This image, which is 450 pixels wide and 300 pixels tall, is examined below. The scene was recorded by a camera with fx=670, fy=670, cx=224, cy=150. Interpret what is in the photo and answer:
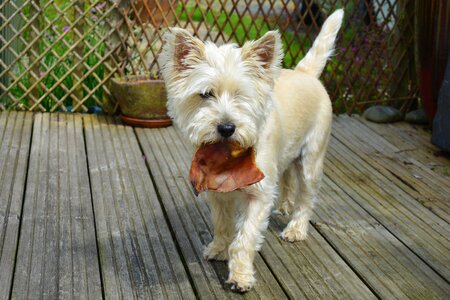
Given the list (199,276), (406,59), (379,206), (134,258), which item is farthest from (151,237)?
(406,59)

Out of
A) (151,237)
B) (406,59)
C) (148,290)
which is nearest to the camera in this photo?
(148,290)

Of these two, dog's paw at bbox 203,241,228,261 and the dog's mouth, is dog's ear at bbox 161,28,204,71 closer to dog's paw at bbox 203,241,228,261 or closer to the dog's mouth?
the dog's mouth

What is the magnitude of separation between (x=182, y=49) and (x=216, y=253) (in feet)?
3.27

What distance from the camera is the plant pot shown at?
5113 millimetres

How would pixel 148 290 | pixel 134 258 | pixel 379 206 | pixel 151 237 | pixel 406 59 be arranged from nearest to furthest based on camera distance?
pixel 148 290 < pixel 134 258 < pixel 151 237 < pixel 379 206 < pixel 406 59

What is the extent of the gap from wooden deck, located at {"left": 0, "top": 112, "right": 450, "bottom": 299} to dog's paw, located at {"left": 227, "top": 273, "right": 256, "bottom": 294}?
4 cm

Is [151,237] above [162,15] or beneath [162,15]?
beneath

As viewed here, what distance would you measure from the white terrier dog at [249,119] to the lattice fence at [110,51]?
215cm

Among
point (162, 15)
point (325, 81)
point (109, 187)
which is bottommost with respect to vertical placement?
point (325, 81)

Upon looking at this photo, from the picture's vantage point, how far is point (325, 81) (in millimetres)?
5875

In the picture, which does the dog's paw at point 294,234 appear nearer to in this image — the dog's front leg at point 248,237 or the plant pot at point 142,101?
the dog's front leg at point 248,237

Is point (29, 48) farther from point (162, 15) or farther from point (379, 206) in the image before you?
point (379, 206)

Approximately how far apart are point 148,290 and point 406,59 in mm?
3783

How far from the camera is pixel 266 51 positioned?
8.98 feet
